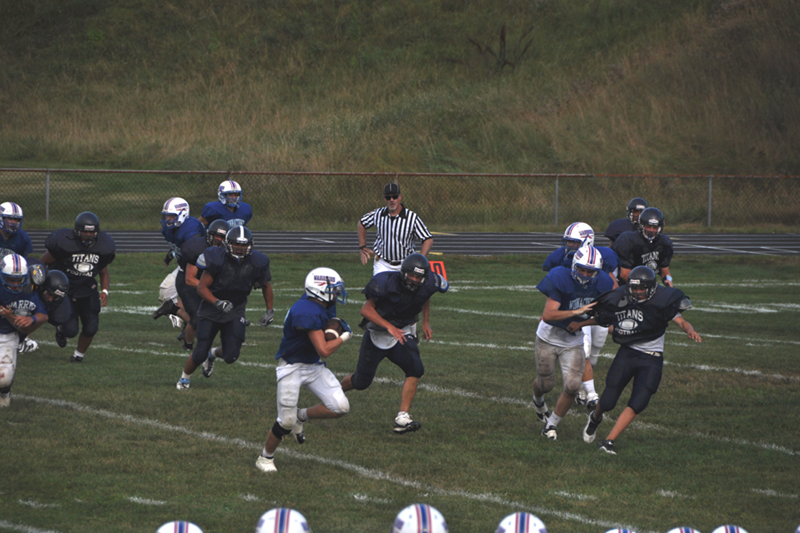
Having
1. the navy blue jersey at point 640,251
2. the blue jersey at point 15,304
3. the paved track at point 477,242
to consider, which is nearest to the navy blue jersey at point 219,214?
the blue jersey at point 15,304

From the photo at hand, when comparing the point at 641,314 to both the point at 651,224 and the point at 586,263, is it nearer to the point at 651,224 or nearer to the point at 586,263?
the point at 586,263

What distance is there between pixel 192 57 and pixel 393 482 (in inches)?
1667

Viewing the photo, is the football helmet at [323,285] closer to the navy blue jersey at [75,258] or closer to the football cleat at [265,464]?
the football cleat at [265,464]

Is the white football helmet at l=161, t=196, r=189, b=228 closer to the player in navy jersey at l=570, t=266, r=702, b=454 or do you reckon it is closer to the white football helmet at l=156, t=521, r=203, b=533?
the player in navy jersey at l=570, t=266, r=702, b=454

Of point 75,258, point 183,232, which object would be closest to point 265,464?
point 75,258

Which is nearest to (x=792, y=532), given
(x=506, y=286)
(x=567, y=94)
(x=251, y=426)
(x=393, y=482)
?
(x=393, y=482)

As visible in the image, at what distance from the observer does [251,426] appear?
25.9 feet

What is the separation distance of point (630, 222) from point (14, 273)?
669cm

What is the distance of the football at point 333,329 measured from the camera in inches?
265

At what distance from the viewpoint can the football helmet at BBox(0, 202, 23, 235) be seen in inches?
387

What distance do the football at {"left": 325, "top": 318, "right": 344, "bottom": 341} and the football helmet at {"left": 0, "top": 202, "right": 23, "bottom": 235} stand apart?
15.7 feet

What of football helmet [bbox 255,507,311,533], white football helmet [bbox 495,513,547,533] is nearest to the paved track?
football helmet [bbox 255,507,311,533]

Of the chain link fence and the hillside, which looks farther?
the hillside

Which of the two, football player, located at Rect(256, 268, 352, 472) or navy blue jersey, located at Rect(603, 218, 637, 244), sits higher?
navy blue jersey, located at Rect(603, 218, 637, 244)
